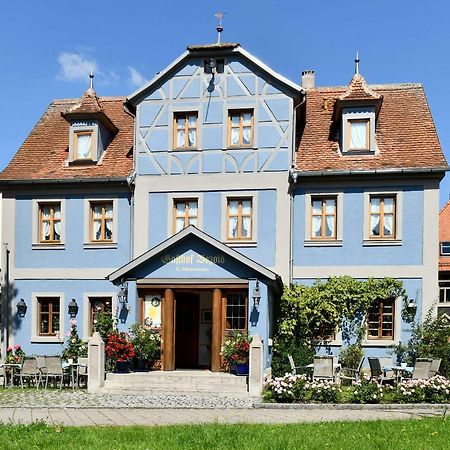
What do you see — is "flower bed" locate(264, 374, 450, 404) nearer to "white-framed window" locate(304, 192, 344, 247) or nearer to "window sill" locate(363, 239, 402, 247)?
"window sill" locate(363, 239, 402, 247)

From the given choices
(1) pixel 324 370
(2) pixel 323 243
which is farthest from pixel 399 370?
(2) pixel 323 243

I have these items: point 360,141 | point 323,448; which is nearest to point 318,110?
point 360,141

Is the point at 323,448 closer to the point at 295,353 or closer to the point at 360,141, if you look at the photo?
the point at 295,353

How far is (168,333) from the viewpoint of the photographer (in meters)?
19.1

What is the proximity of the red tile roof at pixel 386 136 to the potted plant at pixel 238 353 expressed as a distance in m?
5.99

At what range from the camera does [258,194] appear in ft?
69.6

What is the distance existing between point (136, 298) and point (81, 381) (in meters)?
2.86

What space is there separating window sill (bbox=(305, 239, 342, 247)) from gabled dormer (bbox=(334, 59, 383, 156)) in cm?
286

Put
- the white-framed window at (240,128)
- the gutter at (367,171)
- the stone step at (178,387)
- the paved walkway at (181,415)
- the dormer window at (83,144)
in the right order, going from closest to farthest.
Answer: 1. the paved walkway at (181,415)
2. the stone step at (178,387)
3. the gutter at (367,171)
4. the white-framed window at (240,128)
5. the dormer window at (83,144)

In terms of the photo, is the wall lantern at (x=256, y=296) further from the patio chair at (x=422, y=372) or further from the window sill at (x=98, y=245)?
the window sill at (x=98, y=245)

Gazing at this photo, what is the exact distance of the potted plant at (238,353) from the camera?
17969mm

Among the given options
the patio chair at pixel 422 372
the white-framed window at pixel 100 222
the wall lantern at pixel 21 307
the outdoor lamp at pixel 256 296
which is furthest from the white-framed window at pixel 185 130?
the patio chair at pixel 422 372

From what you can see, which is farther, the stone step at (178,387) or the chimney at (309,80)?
the chimney at (309,80)

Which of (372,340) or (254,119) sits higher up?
(254,119)
